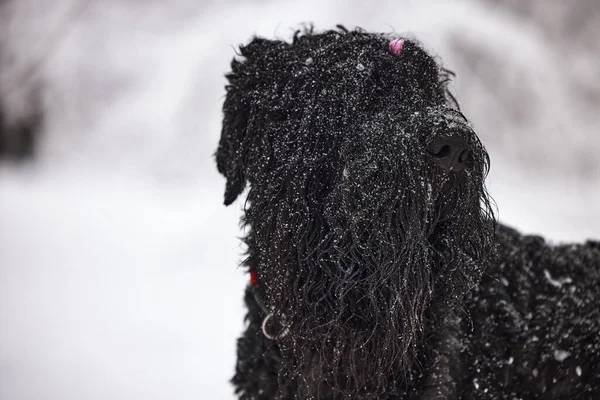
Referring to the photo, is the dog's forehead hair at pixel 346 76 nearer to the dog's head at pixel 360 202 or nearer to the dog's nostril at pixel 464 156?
the dog's head at pixel 360 202

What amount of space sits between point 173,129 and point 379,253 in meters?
7.97

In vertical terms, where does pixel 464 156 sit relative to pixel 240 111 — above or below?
below

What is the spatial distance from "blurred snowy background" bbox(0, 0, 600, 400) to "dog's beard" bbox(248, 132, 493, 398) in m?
2.68

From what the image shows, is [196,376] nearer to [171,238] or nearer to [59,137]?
[171,238]

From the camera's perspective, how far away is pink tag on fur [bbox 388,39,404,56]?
2102 millimetres

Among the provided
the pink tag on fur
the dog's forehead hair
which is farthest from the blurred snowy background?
the pink tag on fur

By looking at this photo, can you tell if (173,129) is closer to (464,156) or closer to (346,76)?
(346,76)

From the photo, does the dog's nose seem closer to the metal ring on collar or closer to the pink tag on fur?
the pink tag on fur

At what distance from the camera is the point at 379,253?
6.32 ft

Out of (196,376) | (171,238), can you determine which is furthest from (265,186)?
(171,238)

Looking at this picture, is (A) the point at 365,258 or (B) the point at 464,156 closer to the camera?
(B) the point at 464,156

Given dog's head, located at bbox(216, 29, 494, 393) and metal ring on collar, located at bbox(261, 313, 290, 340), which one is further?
metal ring on collar, located at bbox(261, 313, 290, 340)

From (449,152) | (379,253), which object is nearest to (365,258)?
(379,253)

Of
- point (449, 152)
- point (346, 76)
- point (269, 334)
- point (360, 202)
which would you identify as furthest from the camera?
point (269, 334)
